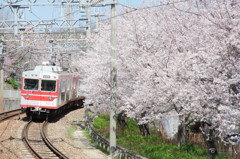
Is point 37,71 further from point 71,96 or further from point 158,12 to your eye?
point 158,12

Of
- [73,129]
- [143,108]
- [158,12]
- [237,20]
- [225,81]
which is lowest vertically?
A: [73,129]

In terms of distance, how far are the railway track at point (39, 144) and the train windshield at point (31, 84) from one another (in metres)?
1.95

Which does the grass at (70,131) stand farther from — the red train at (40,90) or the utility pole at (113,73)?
the utility pole at (113,73)

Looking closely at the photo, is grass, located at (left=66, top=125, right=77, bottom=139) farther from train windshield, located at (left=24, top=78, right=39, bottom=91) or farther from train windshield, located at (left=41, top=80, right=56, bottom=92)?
train windshield, located at (left=24, top=78, right=39, bottom=91)

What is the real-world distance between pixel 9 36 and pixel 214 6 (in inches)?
1631

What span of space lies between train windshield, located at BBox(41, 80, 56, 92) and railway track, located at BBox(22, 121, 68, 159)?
196cm

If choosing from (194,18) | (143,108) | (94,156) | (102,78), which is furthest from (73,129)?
(194,18)

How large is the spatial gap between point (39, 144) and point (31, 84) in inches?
226

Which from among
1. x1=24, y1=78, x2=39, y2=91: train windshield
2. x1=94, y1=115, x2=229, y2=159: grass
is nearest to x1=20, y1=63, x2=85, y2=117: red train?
x1=24, y1=78, x2=39, y2=91: train windshield

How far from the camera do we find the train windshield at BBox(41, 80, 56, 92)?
18375 mm

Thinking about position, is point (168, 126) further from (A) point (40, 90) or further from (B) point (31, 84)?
(B) point (31, 84)

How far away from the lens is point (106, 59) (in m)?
14.2

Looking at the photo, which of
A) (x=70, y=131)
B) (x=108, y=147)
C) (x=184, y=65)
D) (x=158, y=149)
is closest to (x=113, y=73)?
(x=158, y=149)

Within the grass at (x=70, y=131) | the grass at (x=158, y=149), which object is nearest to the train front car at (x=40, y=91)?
the grass at (x=70, y=131)
